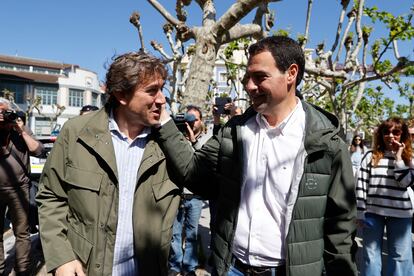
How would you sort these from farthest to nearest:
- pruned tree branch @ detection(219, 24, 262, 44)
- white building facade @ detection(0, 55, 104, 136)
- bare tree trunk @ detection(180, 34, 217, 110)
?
white building facade @ detection(0, 55, 104, 136)
pruned tree branch @ detection(219, 24, 262, 44)
bare tree trunk @ detection(180, 34, 217, 110)

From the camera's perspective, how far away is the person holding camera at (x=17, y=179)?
3717mm

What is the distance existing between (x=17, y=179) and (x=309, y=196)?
3.23m

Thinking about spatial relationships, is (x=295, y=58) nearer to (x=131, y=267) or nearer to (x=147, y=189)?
(x=147, y=189)

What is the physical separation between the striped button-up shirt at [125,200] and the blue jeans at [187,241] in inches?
90.6

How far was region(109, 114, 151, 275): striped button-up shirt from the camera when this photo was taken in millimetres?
1970

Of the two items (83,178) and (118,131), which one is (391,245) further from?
(83,178)

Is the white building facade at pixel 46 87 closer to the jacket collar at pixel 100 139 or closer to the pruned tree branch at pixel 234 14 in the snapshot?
the pruned tree branch at pixel 234 14

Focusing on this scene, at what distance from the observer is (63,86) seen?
49812mm

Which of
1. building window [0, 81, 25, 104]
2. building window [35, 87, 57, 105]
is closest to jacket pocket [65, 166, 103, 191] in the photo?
building window [0, 81, 25, 104]

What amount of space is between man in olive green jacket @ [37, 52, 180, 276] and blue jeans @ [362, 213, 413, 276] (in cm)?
258

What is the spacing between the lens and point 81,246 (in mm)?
1888

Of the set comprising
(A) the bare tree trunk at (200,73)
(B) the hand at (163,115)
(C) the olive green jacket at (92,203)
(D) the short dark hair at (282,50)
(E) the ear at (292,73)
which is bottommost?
(C) the olive green jacket at (92,203)

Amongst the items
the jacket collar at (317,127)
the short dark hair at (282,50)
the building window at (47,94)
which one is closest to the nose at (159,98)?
the jacket collar at (317,127)

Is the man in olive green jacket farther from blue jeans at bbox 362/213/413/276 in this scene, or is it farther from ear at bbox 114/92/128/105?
blue jeans at bbox 362/213/413/276
